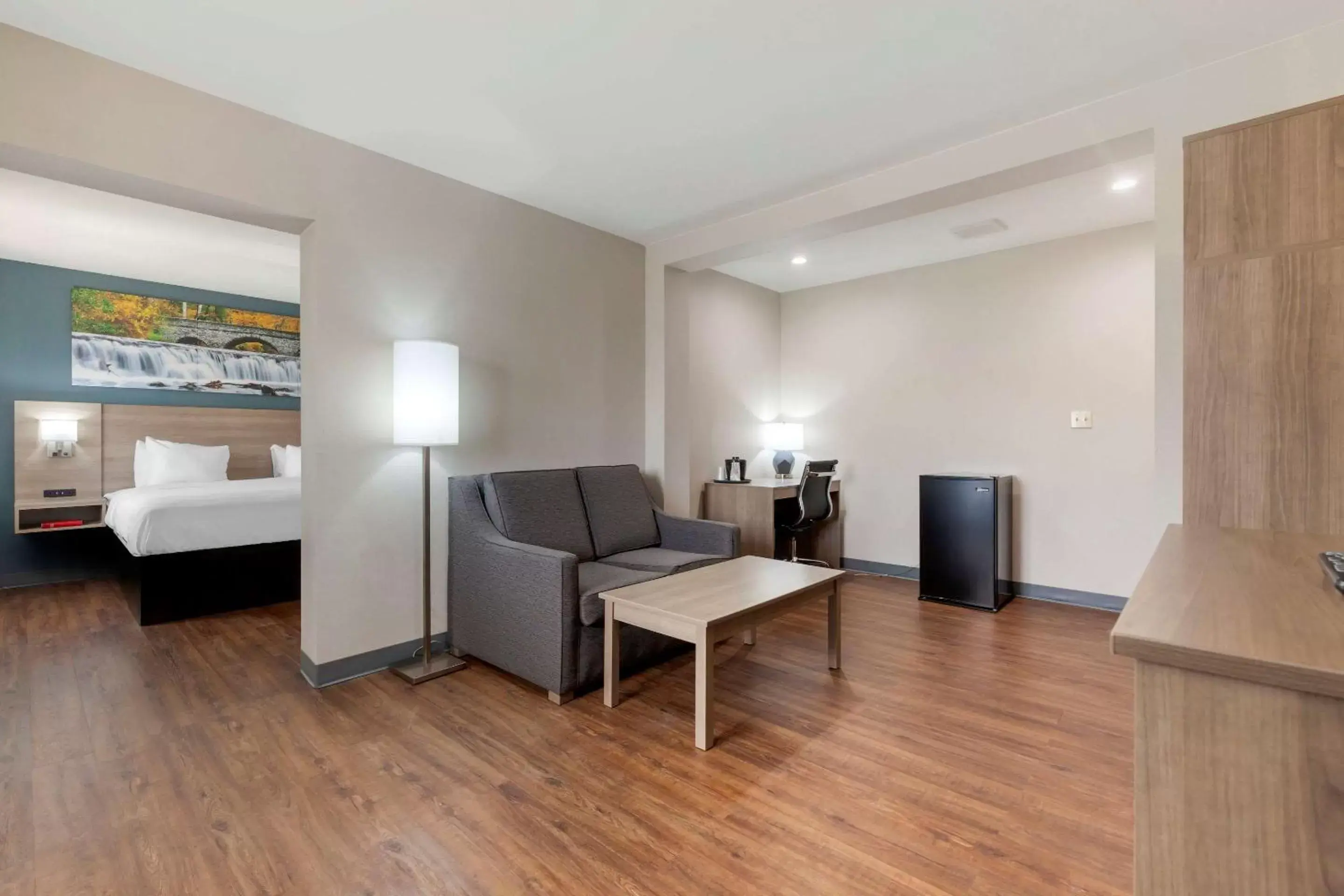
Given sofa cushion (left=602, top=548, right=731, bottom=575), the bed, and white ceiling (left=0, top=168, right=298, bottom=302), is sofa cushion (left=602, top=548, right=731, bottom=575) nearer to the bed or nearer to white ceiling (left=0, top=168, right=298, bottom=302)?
the bed

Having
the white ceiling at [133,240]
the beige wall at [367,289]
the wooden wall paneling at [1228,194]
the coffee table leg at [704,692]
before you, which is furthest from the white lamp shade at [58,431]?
the wooden wall paneling at [1228,194]

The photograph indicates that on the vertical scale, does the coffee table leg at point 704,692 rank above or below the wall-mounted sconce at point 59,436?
below

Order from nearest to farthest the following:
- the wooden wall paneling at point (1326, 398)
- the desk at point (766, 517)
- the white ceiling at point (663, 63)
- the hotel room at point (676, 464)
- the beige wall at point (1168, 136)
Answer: the wooden wall paneling at point (1326, 398), the hotel room at point (676, 464), the white ceiling at point (663, 63), the beige wall at point (1168, 136), the desk at point (766, 517)

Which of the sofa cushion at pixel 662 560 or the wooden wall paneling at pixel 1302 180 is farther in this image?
the sofa cushion at pixel 662 560

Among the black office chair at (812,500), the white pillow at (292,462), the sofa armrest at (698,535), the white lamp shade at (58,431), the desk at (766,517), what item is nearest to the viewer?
the sofa armrest at (698,535)

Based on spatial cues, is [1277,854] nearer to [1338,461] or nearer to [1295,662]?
[1295,662]

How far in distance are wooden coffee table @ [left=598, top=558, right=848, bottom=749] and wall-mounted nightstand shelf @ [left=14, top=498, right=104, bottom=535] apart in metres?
4.74

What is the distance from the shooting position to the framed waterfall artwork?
4910mm

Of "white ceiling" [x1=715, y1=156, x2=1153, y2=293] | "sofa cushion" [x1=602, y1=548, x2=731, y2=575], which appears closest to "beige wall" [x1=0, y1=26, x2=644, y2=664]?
"sofa cushion" [x1=602, y1=548, x2=731, y2=575]

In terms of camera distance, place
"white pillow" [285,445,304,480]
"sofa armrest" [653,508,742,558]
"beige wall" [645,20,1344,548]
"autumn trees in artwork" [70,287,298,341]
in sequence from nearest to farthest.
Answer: "beige wall" [645,20,1344,548]
"sofa armrest" [653,508,742,558]
"autumn trees in artwork" [70,287,298,341]
"white pillow" [285,445,304,480]

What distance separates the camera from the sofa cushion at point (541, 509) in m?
3.12

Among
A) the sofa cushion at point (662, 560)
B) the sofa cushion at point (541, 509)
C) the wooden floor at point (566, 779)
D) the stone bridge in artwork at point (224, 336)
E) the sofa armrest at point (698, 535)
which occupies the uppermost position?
the stone bridge in artwork at point (224, 336)

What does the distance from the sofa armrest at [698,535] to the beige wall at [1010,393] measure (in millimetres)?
2034

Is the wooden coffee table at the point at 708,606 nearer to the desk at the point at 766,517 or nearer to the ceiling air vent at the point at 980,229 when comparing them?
the desk at the point at 766,517
